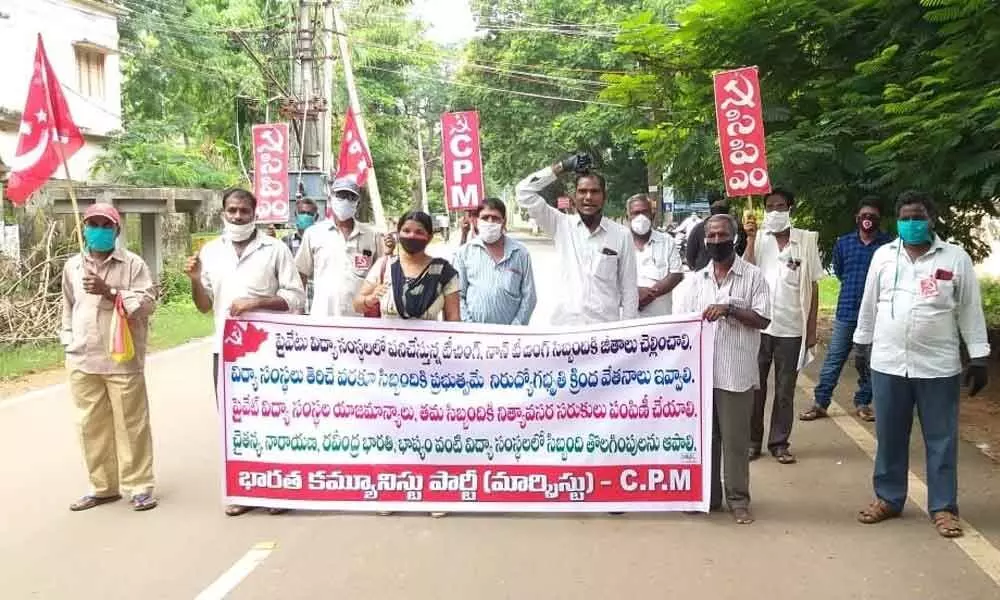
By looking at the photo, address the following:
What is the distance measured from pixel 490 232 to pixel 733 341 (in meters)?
1.60

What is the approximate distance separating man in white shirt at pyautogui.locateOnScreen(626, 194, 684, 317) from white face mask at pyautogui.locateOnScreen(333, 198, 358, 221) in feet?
7.08

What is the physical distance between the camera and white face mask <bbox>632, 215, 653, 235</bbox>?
7887 mm

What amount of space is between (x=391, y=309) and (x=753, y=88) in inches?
182

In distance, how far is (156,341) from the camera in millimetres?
13734

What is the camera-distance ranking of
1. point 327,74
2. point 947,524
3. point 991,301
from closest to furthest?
point 947,524 → point 991,301 → point 327,74

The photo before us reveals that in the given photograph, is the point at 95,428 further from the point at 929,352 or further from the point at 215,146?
the point at 215,146

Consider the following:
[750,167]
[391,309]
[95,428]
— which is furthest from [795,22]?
[95,428]

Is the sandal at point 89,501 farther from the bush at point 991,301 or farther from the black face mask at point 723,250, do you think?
the bush at point 991,301

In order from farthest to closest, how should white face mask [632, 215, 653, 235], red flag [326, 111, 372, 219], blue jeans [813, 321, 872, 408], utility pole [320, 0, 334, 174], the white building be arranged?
1. utility pole [320, 0, 334, 174]
2. the white building
3. red flag [326, 111, 372, 219]
4. white face mask [632, 215, 653, 235]
5. blue jeans [813, 321, 872, 408]

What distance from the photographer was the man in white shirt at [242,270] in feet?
18.4

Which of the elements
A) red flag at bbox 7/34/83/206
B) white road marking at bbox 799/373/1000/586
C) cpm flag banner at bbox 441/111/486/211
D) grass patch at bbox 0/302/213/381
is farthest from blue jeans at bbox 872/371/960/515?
grass patch at bbox 0/302/213/381

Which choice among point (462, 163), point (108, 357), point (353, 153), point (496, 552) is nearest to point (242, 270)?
point (108, 357)

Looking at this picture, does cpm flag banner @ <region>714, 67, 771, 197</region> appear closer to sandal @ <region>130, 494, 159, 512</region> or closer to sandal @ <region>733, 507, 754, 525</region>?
sandal @ <region>733, 507, 754, 525</region>

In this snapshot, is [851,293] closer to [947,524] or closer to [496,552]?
[947,524]
